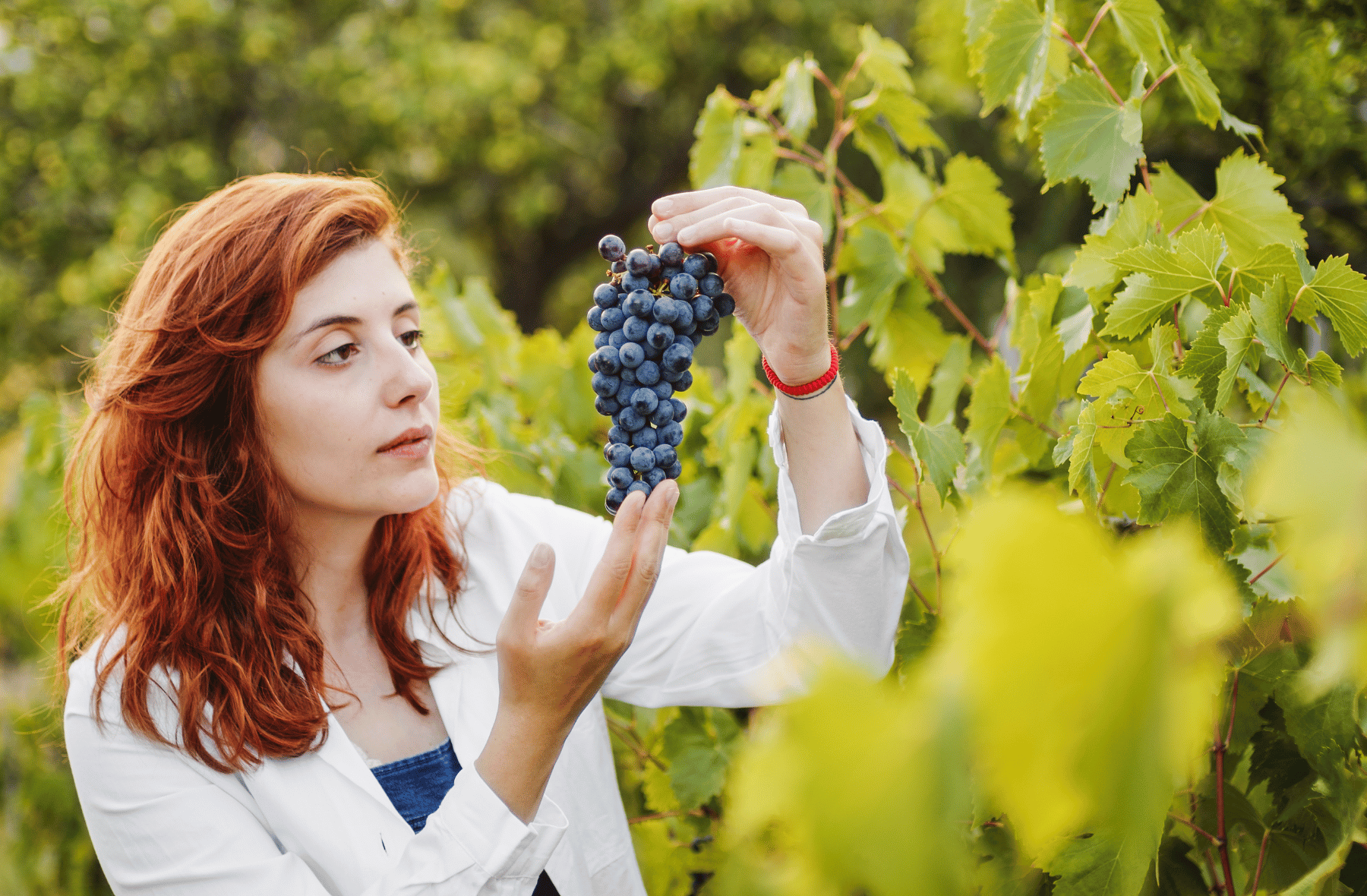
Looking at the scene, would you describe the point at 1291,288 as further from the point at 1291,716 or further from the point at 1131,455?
the point at 1291,716

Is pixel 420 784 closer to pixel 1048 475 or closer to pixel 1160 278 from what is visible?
pixel 1048 475

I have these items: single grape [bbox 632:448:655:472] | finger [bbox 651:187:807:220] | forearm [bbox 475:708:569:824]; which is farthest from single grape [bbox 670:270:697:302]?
forearm [bbox 475:708:569:824]

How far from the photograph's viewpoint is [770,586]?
4.81ft

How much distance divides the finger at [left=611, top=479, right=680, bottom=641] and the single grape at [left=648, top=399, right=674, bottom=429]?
0.29 ft

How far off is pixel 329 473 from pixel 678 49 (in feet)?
28.4

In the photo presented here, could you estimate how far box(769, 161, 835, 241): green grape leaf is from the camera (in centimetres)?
179

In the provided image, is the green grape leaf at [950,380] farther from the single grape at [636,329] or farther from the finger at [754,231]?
the single grape at [636,329]

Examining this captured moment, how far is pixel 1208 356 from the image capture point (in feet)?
3.36

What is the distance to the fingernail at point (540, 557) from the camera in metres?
1.11

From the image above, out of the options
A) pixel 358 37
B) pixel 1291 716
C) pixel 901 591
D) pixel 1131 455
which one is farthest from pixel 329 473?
pixel 358 37

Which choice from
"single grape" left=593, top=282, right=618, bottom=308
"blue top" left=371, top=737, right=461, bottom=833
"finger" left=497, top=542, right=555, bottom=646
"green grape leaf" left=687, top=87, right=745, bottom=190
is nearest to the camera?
"finger" left=497, top=542, right=555, bottom=646

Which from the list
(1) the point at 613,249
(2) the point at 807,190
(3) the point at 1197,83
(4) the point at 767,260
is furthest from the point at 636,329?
(3) the point at 1197,83

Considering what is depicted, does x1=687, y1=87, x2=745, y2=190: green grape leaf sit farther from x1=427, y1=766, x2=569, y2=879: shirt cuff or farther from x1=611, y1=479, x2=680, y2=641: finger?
x1=427, y1=766, x2=569, y2=879: shirt cuff

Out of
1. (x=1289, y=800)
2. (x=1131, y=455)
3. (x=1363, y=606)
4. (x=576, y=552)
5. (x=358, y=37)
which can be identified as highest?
(x=358, y=37)
